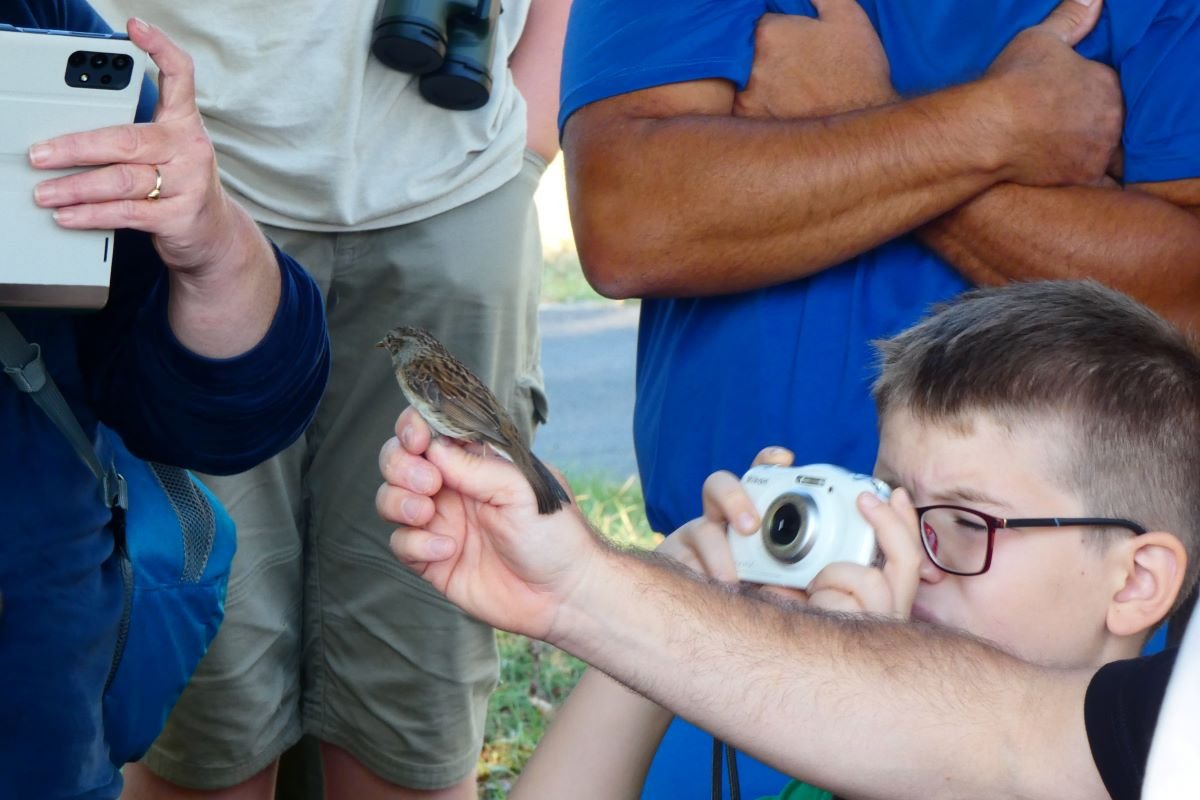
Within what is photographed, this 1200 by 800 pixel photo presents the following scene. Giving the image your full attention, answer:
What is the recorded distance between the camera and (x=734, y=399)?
2.45 metres

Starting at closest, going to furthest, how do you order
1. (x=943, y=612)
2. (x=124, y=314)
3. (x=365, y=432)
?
1. (x=943, y=612)
2. (x=124, y=314)
3. (x=365, y=432)

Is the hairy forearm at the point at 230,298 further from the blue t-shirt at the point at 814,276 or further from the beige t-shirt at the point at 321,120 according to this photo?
the beige t-shirt at the point at 321,120

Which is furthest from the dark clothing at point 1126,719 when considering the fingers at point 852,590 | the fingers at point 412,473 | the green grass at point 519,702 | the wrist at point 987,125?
the green grass at point 519,702

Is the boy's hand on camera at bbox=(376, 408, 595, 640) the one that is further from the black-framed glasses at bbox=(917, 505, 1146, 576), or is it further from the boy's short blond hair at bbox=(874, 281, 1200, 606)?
the boy's short blond hair at bbox=(874, 281, 1200, 606)

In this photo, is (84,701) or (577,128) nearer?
(84,701)

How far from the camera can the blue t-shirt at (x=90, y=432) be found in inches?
80.0

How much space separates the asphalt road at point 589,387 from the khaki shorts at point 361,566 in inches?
109

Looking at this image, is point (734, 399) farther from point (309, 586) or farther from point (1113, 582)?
point (309, 586)

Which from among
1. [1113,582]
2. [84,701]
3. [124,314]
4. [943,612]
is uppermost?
[1113,582]

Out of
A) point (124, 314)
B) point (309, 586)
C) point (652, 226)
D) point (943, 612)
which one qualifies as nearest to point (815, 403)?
point (652, 226)

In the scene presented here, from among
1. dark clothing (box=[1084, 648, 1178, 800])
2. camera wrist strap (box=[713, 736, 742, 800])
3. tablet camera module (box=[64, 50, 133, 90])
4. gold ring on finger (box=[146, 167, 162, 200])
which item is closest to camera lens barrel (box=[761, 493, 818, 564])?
camera wrist strap (box=[713, 736, 742, 800])

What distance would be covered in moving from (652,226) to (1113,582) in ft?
3.08

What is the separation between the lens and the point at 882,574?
6.02 feet

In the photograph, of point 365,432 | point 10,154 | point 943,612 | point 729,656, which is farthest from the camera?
point 365,432
